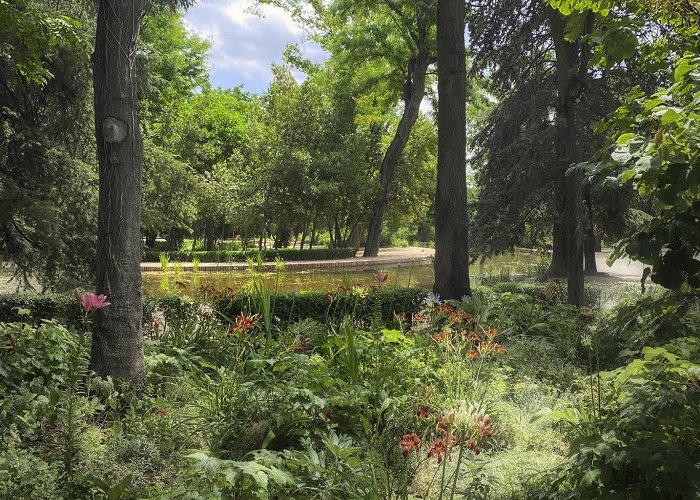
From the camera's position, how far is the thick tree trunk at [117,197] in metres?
3.68

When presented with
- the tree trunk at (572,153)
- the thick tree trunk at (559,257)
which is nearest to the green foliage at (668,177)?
the tree trunk at (572,153)

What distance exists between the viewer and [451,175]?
762 centimetres

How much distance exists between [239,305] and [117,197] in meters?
3.10

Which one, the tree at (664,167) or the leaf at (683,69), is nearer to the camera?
the tree at (664,167)

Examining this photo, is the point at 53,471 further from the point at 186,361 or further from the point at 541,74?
the point at 541,74

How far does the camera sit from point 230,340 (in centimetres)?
458

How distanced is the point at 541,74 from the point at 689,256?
12.8 m

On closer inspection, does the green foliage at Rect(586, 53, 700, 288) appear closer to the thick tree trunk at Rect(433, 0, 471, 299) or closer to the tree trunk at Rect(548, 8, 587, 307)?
the thick tree trunk at Rect(433, 0, 471, 299)

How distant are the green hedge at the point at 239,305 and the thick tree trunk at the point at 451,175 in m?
0.58

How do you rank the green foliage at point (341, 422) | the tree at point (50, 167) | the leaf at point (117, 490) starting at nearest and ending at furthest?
the green foliage at point (341, 422), the leaf at point (117, 490), the tree at point (50, 167)

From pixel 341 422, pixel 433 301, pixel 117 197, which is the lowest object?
pixel 341 422

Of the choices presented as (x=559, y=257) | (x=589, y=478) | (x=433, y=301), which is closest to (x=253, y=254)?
(x=559, y=257)

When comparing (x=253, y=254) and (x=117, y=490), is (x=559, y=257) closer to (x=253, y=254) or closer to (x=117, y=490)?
(x=253, y=254)

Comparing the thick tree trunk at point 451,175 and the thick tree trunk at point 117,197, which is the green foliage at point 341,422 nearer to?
the thick tree trunk at point 117,197
